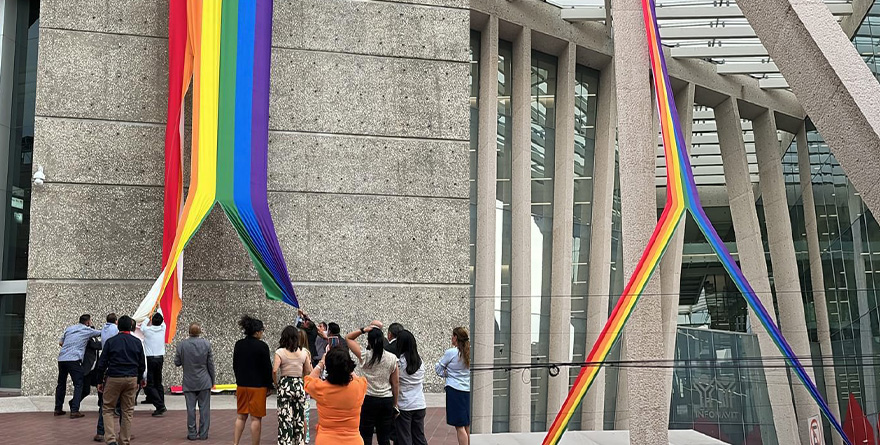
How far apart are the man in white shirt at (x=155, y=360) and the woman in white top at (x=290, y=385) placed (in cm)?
444

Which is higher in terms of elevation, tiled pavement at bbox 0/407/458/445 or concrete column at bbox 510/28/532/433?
concrete column at bbox 510/28/532/433

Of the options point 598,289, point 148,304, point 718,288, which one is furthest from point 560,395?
point 598,289

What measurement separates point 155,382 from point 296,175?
4.73 m

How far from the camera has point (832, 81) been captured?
7.60 meters

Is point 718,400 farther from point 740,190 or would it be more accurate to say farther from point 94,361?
point 740,190

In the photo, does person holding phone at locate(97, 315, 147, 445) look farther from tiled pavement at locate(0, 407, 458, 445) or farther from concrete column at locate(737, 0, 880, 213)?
concrete column at locate(737, 0, 880, 213)

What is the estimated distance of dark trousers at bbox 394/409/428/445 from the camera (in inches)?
350

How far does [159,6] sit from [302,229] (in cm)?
466

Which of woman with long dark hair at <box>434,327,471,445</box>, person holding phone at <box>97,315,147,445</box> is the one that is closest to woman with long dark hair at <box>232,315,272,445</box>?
person holding phone at <box>97,315,147,445</box>

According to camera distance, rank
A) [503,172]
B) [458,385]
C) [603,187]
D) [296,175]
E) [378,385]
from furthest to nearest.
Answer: [603,187], [503,172], [296,175], [458,385], [378,385]

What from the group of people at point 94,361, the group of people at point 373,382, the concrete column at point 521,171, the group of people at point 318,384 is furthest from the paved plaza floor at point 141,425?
the concrete column at point 521,171

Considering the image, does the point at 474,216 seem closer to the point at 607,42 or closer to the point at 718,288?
the point at 607,42

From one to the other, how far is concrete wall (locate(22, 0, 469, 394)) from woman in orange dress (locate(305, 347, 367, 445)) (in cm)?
930

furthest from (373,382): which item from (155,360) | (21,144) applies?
(21,144)
